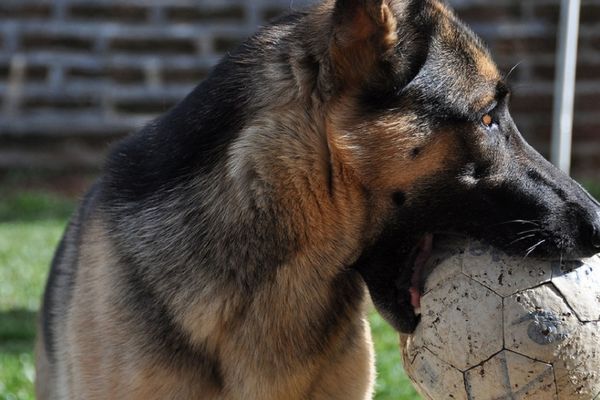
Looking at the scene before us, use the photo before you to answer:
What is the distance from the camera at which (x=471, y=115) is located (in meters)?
2.73

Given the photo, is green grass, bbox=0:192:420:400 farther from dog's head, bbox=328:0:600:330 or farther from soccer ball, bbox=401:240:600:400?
dog's head, bbox=328:0:600:330

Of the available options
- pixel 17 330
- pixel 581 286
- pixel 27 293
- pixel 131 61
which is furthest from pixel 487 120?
pixel 131 61

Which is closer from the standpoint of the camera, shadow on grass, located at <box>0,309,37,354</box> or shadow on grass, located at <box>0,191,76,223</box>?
shadow on grass, located at <box>0,309,37,354</box>

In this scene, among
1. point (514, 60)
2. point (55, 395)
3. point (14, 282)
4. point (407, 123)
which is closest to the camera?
point (407, 123)

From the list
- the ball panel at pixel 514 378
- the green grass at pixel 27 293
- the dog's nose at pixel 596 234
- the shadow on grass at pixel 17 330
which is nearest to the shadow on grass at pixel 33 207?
the green grass at pixel 27 293

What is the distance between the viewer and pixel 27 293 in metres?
6.48

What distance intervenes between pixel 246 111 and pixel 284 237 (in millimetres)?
404

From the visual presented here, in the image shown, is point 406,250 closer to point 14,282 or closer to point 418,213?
point 418,213

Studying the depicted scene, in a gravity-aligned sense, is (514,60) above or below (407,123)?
below

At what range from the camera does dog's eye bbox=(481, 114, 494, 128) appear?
2.74 meters

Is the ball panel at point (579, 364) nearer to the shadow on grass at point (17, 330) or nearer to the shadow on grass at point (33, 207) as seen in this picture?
the shadow on grass at point (17, 330)

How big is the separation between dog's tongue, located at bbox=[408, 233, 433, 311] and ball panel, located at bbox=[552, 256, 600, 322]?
0.40m

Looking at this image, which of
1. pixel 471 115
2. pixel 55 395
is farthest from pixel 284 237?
pixel 55 395

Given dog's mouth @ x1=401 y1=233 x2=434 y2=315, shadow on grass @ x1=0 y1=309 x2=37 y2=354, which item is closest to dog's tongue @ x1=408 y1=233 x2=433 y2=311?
dog's mouth @ x1=401 y1=233 x2=434 y2=315
